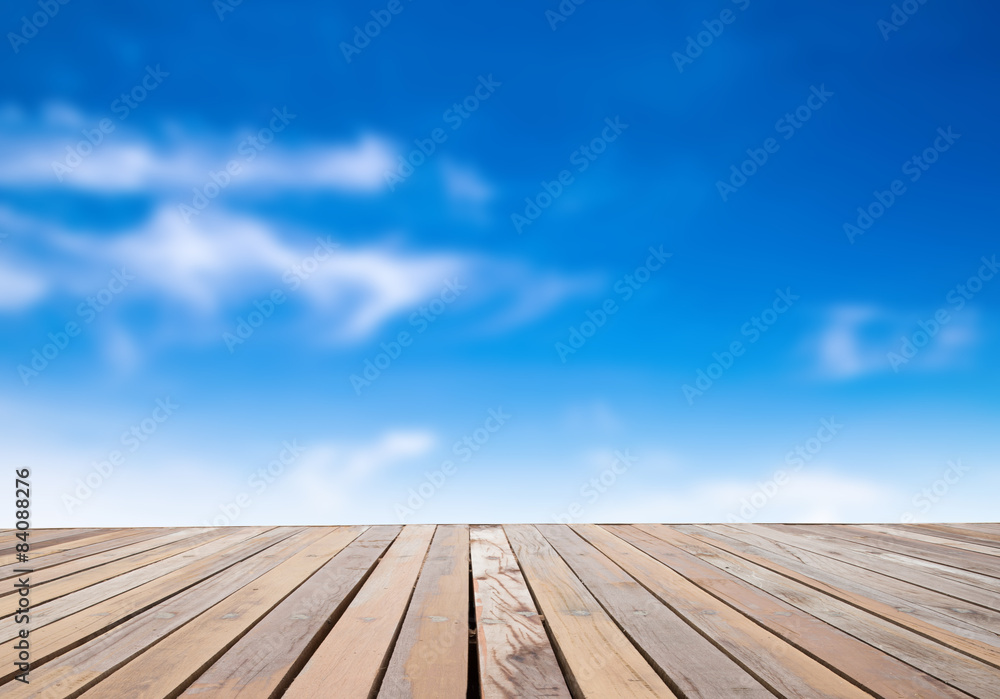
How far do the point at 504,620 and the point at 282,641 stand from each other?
0.56 meters

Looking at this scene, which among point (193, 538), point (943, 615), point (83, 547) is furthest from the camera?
point (193, 538)

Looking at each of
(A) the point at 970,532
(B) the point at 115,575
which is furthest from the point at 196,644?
(A) the point at 970,532

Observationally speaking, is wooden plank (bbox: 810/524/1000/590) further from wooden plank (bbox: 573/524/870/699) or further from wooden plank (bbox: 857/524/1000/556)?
wooden plank (bbox: 573/524/870/699)

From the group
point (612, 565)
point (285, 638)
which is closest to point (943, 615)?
point (612, 565)

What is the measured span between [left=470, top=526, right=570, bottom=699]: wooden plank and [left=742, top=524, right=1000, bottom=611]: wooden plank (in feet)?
4.89

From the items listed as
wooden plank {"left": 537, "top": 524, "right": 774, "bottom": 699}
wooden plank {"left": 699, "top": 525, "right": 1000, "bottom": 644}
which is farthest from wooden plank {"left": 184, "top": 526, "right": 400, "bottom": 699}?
wooden plank {"left": 699, "top": 525, "right": 1000, "bottom": 644}

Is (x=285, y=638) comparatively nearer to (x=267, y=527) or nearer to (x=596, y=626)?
(x=596, y=626)

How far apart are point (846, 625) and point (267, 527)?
303 centimetres

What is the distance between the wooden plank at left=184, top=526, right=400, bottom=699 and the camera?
3.72ft

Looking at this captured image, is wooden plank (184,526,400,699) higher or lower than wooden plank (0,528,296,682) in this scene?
lower

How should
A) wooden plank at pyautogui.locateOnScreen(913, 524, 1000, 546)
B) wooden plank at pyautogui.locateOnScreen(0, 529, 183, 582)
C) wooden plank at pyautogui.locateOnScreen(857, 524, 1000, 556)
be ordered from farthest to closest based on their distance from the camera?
1. wooden plank at pyautogui.locateOnScreen(913, 524, 1000, 546)
2. wooden plank at pyautogui.locateOnScreen(857, 524, 1000, 556)
3. wooden plank at pyautogui.locateOnScreen(0, 529, 183, 582)

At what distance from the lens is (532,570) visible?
2.19 metres

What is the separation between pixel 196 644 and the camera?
136cm

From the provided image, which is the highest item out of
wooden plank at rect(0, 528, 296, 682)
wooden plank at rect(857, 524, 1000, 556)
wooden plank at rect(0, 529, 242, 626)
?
wooden plank at rect(0, 529, 242, 626)
